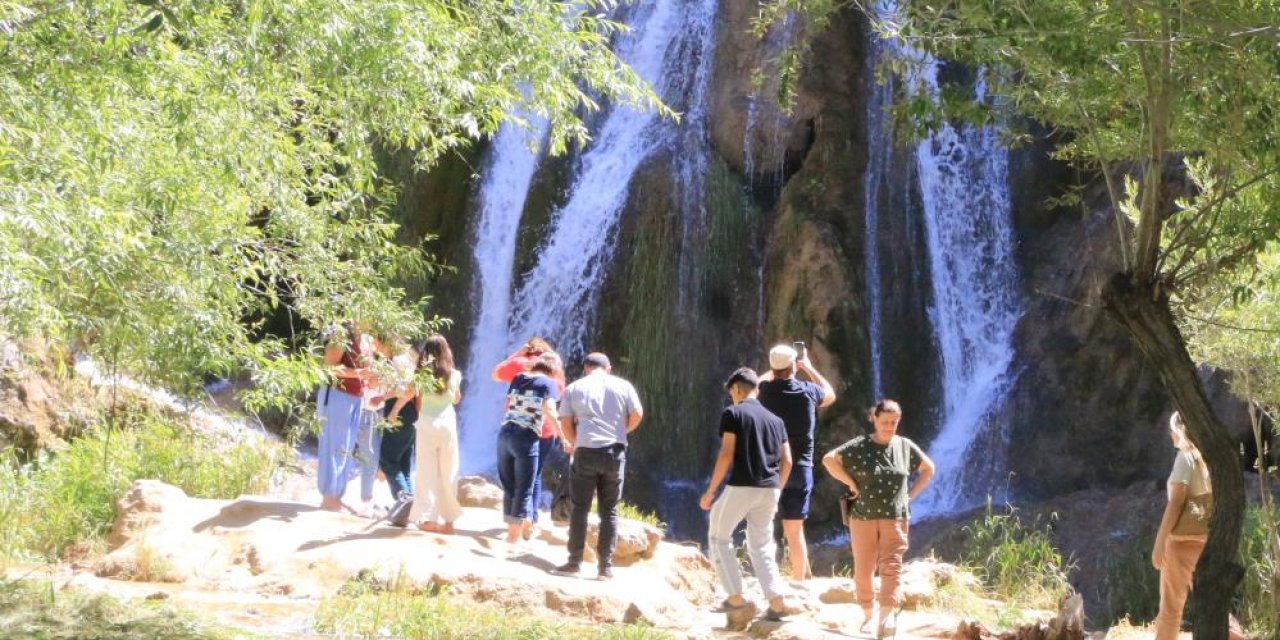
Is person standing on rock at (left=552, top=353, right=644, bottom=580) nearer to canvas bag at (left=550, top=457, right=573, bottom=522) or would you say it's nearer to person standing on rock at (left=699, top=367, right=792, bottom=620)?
person standing on rock at (left=699, top=367, right=792, bottom=620)

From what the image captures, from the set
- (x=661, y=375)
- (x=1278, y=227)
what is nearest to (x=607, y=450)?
(x=1278, y=227)

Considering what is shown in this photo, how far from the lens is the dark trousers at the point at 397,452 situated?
10.5 m

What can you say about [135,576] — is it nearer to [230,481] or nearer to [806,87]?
[230,481]

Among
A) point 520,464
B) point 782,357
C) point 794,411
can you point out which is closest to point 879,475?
point 794,411

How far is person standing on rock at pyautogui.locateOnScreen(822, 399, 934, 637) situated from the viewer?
8211 millimetres

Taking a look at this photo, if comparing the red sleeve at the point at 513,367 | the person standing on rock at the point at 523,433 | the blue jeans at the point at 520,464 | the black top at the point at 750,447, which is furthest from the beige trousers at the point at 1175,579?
the red sleeve at the point at 513,367

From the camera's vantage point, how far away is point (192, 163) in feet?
21.6

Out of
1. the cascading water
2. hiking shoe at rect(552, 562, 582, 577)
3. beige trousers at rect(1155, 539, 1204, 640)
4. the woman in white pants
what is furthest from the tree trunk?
the cascading water

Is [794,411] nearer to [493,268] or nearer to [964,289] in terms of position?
[964,289]

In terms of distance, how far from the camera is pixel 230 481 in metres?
11.7

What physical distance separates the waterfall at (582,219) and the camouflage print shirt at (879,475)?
34.9 feet

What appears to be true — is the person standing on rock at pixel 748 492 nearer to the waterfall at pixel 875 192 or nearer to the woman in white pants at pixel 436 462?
the woman in white pants at pixel 436 462

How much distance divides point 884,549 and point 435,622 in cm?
271

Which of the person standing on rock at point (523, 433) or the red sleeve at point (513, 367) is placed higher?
the red sleeve at point (513, 367)
